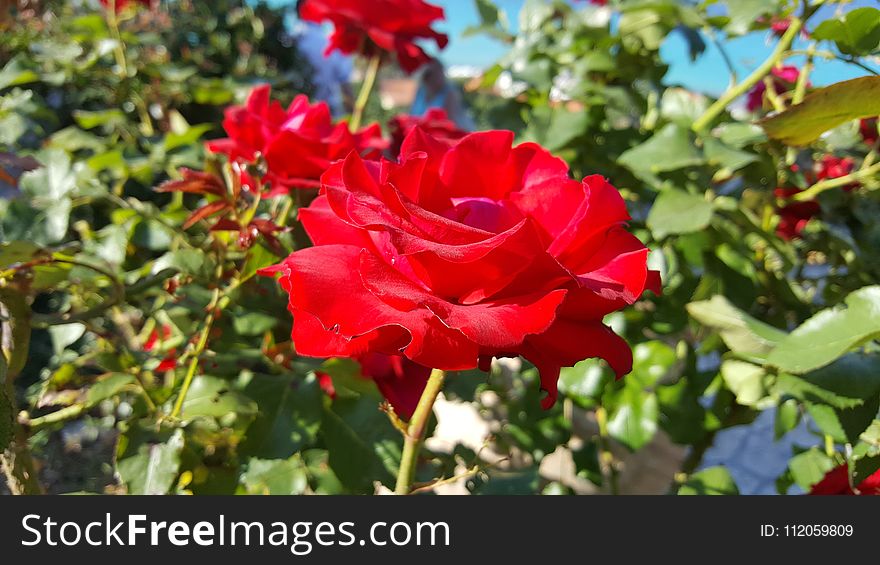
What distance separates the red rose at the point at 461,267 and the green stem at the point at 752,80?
46 cm

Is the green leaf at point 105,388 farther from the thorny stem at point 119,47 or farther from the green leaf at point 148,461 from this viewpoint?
the thorny stem at point 119,47

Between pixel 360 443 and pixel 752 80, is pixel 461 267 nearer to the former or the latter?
pixel 360 443

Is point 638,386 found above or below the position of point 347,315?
below

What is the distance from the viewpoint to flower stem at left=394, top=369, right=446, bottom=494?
341mm

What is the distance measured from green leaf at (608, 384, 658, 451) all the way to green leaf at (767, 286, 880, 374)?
354mm

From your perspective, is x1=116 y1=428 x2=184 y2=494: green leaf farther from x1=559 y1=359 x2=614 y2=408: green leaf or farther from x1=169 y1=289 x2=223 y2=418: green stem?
x1=559 y1=359 x2=614 y2=408: green leaf

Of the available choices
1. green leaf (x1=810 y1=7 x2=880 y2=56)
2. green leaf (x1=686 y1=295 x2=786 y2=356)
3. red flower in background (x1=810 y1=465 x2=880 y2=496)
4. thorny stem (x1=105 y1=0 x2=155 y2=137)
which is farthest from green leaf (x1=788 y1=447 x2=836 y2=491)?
thorny stem (x1=105 y1=0 x2=155 y2=137)

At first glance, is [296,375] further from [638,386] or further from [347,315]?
[638,386]

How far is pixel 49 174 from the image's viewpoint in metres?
0.63

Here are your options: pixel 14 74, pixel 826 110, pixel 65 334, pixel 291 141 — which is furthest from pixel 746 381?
pixel 14 74

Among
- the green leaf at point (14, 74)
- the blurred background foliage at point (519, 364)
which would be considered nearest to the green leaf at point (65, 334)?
the blurred background foliage at point (519, 364)

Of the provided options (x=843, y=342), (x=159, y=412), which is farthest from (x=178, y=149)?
(x=843, y=342)

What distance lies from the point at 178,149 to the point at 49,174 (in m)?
A: 0.27

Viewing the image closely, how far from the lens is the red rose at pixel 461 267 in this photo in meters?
0.28
